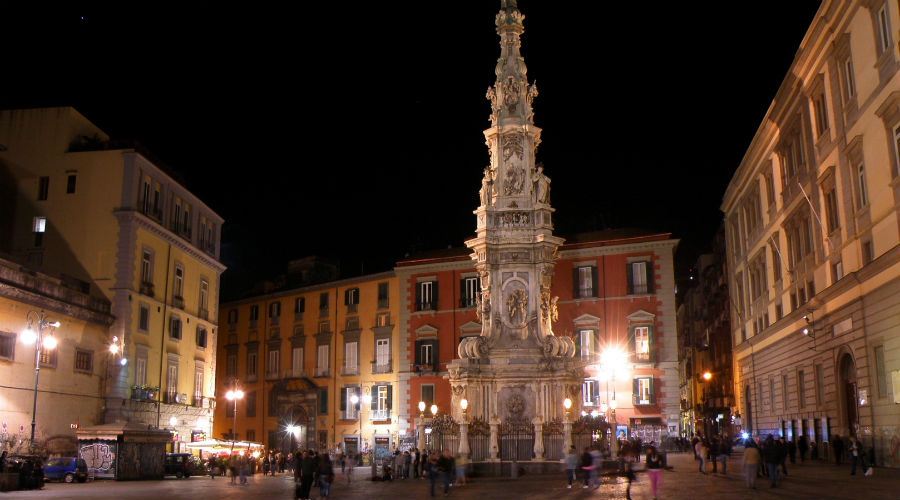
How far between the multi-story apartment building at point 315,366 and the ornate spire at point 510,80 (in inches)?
955

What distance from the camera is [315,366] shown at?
64.3 m

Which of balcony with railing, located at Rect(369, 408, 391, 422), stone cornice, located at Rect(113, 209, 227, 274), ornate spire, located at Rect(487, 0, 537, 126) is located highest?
ornate spire, located at Rect(487, 0, 537, 126)

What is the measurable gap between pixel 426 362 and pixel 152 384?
1904 centimetres

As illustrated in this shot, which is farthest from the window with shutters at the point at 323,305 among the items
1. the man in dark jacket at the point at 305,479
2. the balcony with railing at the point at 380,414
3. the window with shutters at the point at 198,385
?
the man in dark jacket at the point at 305,479

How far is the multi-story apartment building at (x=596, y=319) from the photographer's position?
53.4m

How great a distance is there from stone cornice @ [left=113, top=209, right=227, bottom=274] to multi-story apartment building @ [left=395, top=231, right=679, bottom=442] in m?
12.9

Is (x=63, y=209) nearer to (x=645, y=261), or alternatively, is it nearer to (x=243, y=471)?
(x=243, y=471)

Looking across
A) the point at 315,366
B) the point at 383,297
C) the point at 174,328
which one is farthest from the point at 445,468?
the point at 315,366

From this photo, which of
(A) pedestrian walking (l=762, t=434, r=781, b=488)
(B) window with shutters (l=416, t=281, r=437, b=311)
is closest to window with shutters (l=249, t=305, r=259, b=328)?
(B) window with shutters (l=416, t=281, r=437, b=311)

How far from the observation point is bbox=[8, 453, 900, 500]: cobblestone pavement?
872 inches

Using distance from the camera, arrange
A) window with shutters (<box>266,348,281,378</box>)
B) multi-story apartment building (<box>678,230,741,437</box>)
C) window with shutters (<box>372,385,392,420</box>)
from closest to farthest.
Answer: window with shutters (<box>372,385,392,420</box>) → multi-story apartment building (<box>678,230,741,437</box>) → window with shutters (<box>266,348,281,378</box>)

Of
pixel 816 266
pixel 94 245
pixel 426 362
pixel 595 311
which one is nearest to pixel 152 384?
pixel 94 245

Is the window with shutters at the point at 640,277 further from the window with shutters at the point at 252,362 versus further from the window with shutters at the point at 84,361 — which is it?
the window with shutters at the point at 84,361

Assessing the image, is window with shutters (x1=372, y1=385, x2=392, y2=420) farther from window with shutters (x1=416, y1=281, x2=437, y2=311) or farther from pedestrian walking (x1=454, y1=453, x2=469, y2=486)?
pedestrian walking (x1=454, y1=453, x2=469, y2=486)
